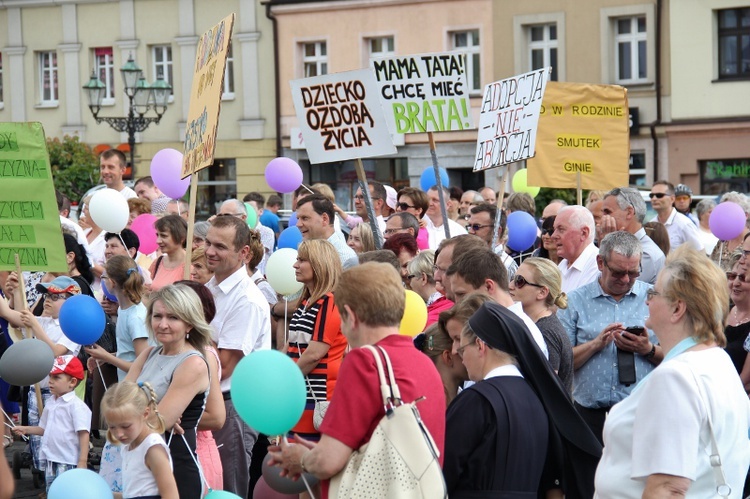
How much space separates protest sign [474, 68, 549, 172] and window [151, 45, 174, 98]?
26.0 metres

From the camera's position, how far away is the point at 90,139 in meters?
36.2

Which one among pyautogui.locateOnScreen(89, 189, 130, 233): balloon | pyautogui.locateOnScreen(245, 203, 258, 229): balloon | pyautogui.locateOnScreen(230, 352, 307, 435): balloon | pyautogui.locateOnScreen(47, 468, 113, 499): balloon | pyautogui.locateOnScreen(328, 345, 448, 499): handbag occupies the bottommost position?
pyautogui.locateOnScreen(47, 468, 113, 499): balloon

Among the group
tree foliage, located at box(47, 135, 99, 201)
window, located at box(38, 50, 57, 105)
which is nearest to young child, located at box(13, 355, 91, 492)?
tree foliage, located at box(47, 135, 99, 201)

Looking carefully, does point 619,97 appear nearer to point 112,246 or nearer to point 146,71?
point 112,246

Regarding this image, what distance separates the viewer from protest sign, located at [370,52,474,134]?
10.1 meters

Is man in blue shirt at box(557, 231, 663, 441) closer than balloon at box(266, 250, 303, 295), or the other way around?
man in blue shirt at box(557, 231, 663, 441)

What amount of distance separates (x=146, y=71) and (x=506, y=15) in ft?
34.0

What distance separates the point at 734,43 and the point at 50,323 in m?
23.4

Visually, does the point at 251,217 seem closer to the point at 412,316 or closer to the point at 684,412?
the point at 412,316

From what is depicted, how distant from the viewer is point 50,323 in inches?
370

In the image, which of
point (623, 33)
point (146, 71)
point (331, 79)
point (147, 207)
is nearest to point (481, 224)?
point (331, 79)

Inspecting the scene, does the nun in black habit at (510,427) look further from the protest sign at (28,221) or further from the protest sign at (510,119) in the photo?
the protest sign at (510,119)

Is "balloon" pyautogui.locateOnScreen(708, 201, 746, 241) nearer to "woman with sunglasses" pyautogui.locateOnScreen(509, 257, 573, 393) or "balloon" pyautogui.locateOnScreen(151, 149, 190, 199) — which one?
"balloon" pyautogui.locateOnScreen(151, 149, 190, 199)

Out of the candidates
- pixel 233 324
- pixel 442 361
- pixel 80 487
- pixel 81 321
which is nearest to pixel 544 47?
pixel 81 321
